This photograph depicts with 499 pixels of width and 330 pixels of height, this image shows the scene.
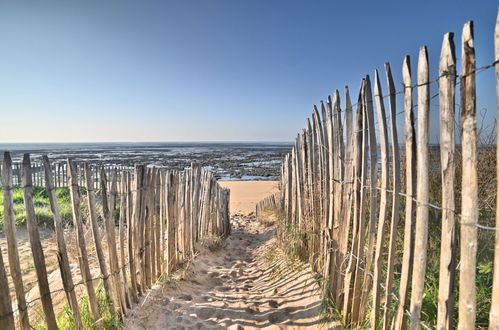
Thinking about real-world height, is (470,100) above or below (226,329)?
above

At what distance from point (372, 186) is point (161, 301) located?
2746 mm

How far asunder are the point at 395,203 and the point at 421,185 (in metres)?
0.37

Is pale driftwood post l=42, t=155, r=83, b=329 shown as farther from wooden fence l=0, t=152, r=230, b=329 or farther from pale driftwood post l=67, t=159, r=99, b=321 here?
pale driftwood post l=67, t=159, r=99, b=321

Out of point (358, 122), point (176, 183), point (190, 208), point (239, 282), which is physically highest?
point (358, 122)

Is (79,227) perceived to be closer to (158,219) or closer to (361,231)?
(158,219)

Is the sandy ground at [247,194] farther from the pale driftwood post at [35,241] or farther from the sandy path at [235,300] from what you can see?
the pale driftwood post at [35,241]

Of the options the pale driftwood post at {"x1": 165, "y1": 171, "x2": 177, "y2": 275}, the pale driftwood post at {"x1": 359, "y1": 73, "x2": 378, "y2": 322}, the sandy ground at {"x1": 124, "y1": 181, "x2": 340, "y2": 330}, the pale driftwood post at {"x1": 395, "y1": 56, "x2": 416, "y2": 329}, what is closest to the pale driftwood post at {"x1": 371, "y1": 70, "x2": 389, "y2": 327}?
the pale driftwood post at {"x1": 359, "y1": 73, "x2": 378, "y2": 322}

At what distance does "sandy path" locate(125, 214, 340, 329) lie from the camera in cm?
307

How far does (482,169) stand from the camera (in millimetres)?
3400

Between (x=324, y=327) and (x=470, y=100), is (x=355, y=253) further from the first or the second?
(x=470, y=100)

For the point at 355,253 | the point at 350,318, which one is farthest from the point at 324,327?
the point at 355,253

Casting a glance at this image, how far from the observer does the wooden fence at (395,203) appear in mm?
1306

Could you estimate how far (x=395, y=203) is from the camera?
6.56 feet

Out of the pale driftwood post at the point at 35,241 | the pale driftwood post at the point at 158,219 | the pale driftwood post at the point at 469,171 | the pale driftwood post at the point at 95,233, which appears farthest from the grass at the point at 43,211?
the pale driftwood post at the point at 469,171
